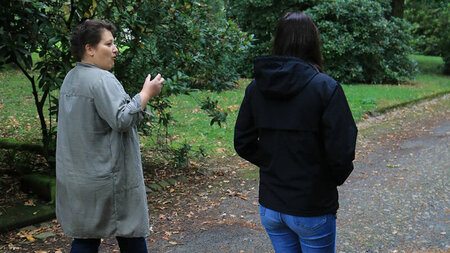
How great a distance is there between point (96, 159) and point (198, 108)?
849 cm

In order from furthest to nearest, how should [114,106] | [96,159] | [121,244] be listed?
1. [121,244]
2. [96,159]
3. [114,106]

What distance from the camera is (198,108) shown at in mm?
11227

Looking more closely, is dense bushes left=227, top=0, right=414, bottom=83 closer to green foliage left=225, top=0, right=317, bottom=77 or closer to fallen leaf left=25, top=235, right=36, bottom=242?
green foliage left=225, top=0, right=317, bottom=77

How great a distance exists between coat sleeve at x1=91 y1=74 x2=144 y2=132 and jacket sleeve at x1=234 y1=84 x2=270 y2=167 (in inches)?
23.3

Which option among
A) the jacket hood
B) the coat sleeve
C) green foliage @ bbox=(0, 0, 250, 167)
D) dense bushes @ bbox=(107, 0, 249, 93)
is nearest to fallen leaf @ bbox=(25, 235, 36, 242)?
green foliage @ bbox=(0, 0, 250, 167)

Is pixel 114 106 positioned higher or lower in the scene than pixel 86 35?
lower

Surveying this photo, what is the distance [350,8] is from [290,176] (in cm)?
1513

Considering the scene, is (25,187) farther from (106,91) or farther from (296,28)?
(296,28)

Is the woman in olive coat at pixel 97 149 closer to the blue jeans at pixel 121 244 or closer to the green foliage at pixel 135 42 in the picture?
the blue jeans at pixel 121 244

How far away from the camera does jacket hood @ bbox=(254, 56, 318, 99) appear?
2.21 meters

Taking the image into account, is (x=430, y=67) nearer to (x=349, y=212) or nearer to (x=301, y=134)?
(x=349, y=212)

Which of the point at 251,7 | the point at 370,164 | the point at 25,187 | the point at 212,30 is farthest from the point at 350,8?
the point at 25,187

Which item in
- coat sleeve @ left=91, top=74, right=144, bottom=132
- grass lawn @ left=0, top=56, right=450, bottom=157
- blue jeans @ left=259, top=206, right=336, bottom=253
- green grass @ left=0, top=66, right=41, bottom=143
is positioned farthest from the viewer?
grass lawn @ left=0, top=56, right=450, bottom=157

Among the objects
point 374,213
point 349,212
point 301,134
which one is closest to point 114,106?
point 301,134
